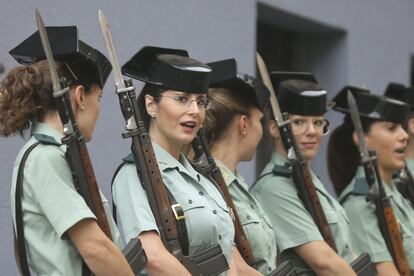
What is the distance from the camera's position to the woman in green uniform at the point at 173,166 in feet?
12.1

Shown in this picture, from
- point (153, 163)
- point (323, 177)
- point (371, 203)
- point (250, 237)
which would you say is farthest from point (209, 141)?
point (323, 177)

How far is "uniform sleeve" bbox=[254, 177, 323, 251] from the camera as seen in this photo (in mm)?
4730

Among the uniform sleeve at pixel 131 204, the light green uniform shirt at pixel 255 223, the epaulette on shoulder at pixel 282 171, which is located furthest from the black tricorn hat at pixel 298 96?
the uniform sleeve at pixel 131 204

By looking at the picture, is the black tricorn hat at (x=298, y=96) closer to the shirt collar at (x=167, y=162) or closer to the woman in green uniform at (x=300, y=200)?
A: the woman in green uniform at (x=300, y=200)

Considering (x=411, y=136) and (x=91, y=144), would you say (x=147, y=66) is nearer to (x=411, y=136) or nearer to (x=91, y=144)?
(x=91, y=144)

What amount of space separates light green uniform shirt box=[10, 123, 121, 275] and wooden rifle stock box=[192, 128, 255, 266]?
101cm

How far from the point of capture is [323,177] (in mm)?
7445

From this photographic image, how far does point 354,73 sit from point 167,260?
13.7 ft

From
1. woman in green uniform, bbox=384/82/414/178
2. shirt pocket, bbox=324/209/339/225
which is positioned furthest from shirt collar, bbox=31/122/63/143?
woman in green uniform, bbox=384/82/414/178

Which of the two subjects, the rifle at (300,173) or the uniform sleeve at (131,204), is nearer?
the uniform sleeve at (131,204)

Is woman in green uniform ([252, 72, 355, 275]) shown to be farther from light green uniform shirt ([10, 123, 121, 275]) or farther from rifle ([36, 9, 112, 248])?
light green uniform shirt ([10, 123, 121, 275])

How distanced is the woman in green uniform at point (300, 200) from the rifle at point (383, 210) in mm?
309

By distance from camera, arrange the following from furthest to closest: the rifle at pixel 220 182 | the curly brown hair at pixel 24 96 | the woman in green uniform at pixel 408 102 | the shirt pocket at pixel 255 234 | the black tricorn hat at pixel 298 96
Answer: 1. the woman in green uniform at pixel 408 102
2. the black tricorn hat at pixel 298 96
3. the shirt pocket at pixel 255 234
4. the rifle at pixel 220 182
5. the curly brown hair at pixel 24 96

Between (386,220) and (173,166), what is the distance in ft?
6.05
